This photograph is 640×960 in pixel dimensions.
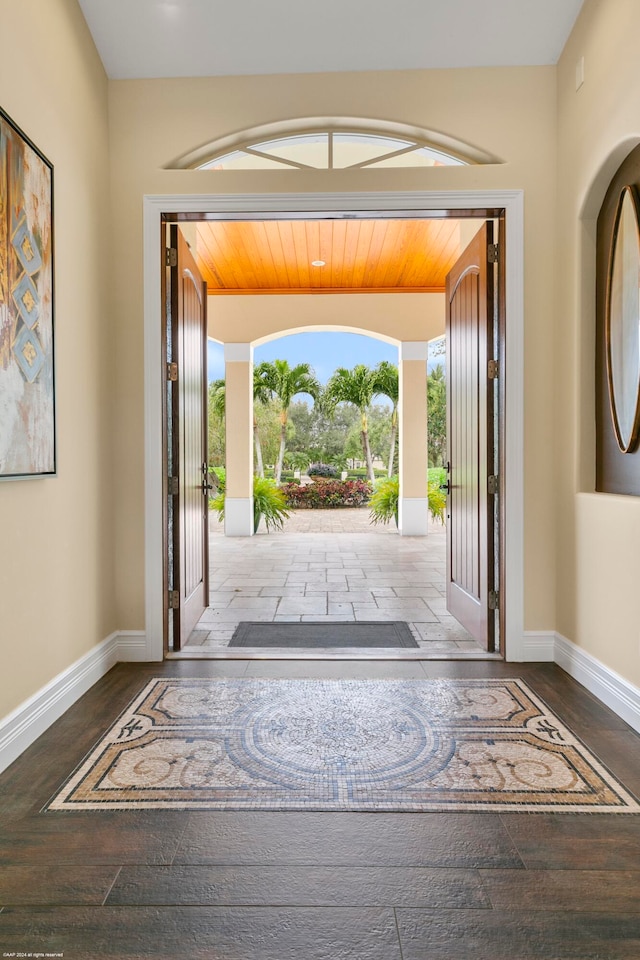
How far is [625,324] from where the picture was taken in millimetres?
2771

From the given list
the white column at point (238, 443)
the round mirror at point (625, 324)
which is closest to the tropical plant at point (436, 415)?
the white column at point (238, 443)

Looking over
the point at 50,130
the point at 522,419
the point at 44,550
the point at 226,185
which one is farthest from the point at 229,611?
the point at 50,130

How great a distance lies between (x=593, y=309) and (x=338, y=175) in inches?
61.4

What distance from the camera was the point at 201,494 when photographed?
4.20m

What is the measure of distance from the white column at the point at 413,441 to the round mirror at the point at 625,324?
6179mm

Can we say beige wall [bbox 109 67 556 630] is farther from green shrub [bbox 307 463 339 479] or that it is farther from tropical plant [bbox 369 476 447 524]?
green shrub [bbox 307 463 339 479]

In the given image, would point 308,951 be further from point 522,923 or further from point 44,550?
point 44,550

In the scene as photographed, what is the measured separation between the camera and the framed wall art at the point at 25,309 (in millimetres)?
2232

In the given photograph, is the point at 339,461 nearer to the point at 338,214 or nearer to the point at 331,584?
the point at 331,584

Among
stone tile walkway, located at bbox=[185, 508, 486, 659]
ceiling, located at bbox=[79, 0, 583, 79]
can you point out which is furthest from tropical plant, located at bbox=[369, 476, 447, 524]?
ceiling, located at bbox=[79, 0, 583, 79]

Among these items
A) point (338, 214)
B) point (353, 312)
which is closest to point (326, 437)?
point (353, 312)

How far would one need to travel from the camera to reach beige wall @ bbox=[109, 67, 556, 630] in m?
3.33

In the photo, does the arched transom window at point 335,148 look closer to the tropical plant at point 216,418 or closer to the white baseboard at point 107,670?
the white baseboard at point 107,670

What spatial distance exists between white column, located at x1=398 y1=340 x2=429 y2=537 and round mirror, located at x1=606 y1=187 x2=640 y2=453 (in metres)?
6.18
